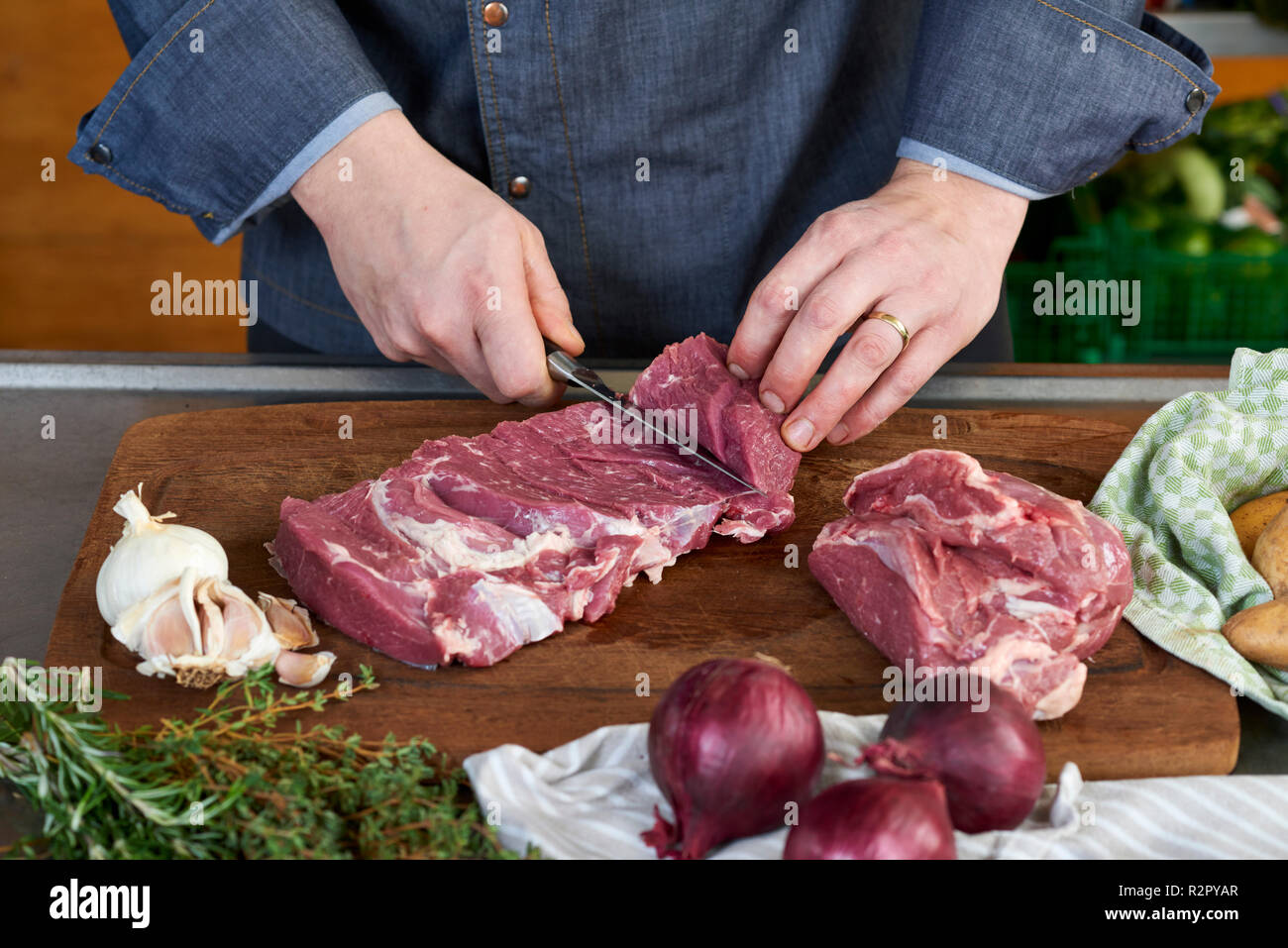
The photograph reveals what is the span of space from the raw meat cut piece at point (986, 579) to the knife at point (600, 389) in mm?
320

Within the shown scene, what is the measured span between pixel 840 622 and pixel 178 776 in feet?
3.79

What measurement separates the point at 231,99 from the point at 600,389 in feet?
3.17

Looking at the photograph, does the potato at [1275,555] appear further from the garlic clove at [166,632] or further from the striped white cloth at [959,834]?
the garlic clove at [166,632]

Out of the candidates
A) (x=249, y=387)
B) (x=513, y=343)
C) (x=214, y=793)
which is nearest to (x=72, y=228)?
(x=249, y=387)

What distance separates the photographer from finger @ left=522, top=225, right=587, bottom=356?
7.70 ft

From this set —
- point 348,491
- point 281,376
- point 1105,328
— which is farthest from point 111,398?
point 1105,328

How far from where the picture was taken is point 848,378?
89.0 inches

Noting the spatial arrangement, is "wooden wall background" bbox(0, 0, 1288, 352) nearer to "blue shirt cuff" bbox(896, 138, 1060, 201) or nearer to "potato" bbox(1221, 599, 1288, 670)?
"blue shirt cuff" bbox(896, 138, 1060, 201)

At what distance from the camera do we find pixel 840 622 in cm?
215

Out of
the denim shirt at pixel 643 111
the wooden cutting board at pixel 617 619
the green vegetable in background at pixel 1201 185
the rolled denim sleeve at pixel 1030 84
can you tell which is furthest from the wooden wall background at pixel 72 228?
the green vegetable in background at pixel 1201 185

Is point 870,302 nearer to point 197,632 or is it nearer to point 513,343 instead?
point 513,343

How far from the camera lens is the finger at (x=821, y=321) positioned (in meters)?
2.21
